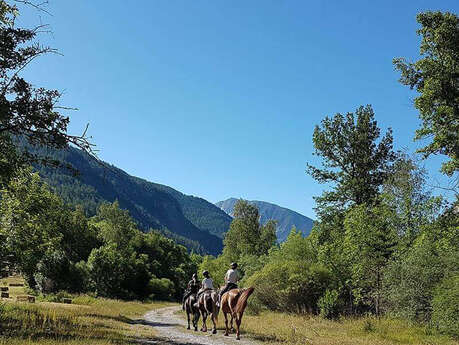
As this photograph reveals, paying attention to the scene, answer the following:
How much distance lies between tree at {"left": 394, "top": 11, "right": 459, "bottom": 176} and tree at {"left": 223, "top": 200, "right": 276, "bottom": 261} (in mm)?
53857

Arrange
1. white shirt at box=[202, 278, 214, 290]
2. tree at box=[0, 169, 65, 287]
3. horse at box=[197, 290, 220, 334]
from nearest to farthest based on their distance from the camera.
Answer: horse at box=[197, 290, 220, 334], white shirt at box=[202, 278, 214, 290], tree at box=[0, 169, 65, 287]

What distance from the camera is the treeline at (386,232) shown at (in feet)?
65.7

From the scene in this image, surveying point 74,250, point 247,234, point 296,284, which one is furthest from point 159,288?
point 296,284

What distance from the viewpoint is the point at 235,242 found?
76.8 metres

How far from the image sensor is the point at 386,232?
2764 cm

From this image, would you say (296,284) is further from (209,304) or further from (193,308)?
(209,304)

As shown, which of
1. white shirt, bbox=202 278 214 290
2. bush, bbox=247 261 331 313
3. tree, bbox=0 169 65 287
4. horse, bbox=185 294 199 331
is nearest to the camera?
white shirt, bbox=202 278 214 290

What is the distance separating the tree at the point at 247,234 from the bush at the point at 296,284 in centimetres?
3957

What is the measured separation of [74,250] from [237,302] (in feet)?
205

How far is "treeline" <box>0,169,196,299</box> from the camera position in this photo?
75.9 feet

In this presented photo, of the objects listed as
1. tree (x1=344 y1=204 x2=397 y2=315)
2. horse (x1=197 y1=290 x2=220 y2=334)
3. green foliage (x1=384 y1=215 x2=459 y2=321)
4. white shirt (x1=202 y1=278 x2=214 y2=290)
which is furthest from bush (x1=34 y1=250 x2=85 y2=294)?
green foliage (x1=384 y1=215 x2=459 y2=321)

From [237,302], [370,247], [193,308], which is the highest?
[370,247]

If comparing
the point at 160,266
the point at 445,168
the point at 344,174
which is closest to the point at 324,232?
the point at 344,174

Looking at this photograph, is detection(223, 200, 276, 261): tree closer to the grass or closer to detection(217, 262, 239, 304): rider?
the grass
